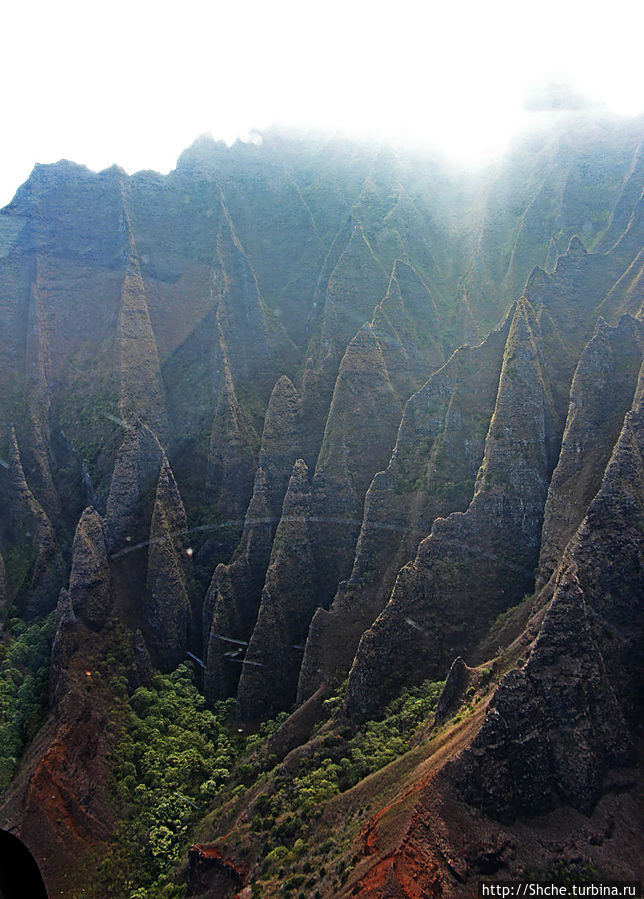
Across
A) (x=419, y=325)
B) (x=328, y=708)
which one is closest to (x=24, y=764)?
(x=328, y=708)

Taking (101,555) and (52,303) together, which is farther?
(52,303)

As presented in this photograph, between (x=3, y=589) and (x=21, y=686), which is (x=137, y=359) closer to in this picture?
(x=3, y=589)

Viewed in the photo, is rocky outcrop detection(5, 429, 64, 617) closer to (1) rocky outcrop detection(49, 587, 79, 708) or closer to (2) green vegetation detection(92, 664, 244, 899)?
(1) rocky outcrop detection(49, 587, 79, 708)

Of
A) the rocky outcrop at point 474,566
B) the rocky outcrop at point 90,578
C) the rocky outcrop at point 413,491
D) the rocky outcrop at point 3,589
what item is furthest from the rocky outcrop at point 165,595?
the rocky outcrop at point 474,566

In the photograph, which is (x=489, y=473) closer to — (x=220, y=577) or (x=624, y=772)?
(x=624, y=772)

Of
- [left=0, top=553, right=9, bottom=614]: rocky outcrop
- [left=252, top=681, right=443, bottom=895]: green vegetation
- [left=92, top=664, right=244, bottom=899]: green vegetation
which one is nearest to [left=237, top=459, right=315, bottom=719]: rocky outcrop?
[left=92, top=664, right=244, bottom=899]: green vegetation
